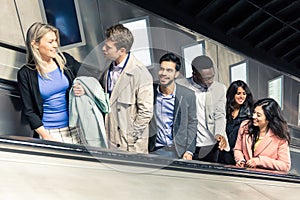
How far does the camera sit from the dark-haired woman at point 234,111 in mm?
3270

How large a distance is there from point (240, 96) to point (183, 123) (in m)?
0.88

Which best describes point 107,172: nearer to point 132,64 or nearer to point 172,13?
point 132,64

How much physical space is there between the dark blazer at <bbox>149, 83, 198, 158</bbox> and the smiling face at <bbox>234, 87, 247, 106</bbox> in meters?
0.63

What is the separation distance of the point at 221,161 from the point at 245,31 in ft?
13.0

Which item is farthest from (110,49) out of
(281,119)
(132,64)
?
(281,119)

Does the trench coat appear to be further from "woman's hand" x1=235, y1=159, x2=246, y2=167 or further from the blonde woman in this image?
"woman's hand" x1=235, y1=159, x2=246, y2=167

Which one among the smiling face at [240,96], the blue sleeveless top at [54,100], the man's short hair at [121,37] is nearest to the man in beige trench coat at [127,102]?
the man's short hair at [121,37]

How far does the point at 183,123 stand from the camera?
288cm

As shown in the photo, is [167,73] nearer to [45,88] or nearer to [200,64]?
[200,64]

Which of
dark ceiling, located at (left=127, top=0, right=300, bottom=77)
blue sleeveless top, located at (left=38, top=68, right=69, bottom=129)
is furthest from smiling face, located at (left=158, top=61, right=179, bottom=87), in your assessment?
dark ceiling, located at (left=127, top=0, right=300, bottom=77)

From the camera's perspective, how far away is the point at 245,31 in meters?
6.80

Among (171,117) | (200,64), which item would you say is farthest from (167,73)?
(200,64)

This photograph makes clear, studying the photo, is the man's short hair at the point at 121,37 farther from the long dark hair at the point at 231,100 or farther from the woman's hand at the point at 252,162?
the woman's hand at the point at 252,162

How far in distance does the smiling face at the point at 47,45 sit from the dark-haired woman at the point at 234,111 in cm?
136
